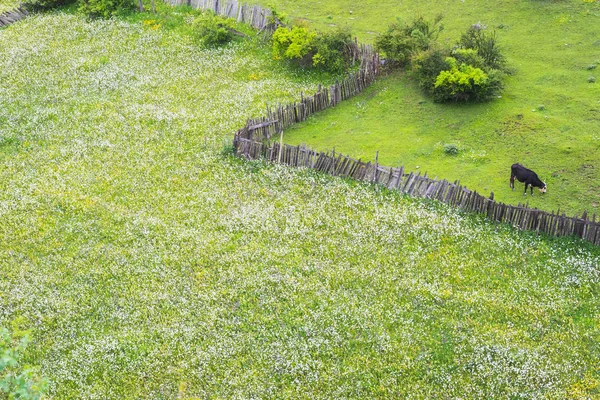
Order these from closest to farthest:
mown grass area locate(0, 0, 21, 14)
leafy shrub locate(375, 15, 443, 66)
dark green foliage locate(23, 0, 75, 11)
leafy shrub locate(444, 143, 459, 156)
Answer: leafy shrub locate(444, 143, 459, 156) → leafy shrub locate(375, 15, 443, 66) → dark green foliage locate(23, 0, 75, 11) → mown grass area locate(0, 0, 21, 14)

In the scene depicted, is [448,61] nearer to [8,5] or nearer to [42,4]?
[42,4]

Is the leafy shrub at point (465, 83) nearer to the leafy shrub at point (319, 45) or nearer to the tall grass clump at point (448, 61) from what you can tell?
the tall grass clump at point (448, 61)

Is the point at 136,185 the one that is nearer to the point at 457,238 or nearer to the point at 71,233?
the point at 71,233

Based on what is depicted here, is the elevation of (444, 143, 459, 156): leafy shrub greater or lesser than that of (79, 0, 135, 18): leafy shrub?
lesser

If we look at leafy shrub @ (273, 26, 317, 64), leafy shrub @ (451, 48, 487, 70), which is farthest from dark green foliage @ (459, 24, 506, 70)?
leafy shrub @ (273, 26, 317, 64)

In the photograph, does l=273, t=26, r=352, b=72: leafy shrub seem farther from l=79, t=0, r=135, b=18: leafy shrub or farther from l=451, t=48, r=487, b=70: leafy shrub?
l=79, t=0, r=135, b=18: leafy shrub

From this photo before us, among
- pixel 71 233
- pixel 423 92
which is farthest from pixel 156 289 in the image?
pixel 423 92

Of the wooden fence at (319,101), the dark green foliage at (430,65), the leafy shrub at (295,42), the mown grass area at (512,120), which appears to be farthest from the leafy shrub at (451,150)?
the leafy shrub at (295,42)
